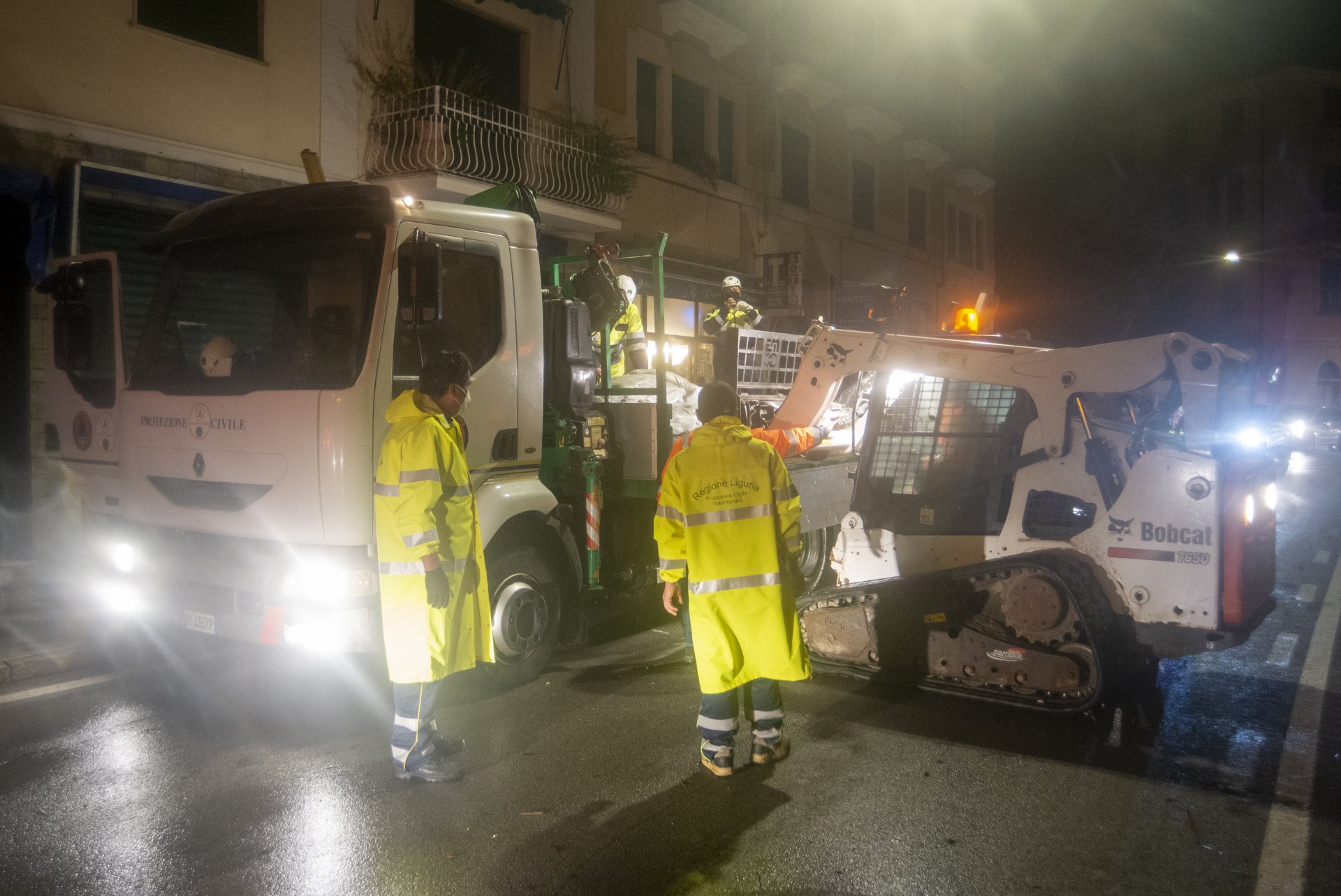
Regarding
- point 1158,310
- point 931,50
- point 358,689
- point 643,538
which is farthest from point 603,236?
point 1158,310

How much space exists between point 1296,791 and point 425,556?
12.8 feet

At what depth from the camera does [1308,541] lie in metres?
11.5

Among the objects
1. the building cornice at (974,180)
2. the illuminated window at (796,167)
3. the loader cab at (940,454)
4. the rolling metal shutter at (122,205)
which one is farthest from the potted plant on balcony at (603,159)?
the building cornice at (974,180)

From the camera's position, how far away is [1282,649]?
22.1ft

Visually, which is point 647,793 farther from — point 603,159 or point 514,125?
point 603,159

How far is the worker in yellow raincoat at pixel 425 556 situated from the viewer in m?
4.19

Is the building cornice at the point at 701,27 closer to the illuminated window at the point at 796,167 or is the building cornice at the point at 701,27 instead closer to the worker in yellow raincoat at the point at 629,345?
the illuminated window at the point at 796,167

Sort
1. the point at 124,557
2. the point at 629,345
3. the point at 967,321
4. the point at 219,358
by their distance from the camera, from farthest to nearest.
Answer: the point at 629,345
the point at 967,321
the point at 124,557
the point at 219,358

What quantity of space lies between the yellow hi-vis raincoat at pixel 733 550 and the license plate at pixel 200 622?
241 cm

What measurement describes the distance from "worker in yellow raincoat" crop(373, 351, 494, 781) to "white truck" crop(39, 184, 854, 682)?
1.47ft

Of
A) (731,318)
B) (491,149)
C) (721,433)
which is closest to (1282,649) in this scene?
(731,318)

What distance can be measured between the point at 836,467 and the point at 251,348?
4658 millimetres

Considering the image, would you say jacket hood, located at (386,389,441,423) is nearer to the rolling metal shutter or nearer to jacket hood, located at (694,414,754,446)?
jacket hood, located at (694,414,754,446)

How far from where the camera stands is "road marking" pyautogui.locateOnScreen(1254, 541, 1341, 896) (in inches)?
135
